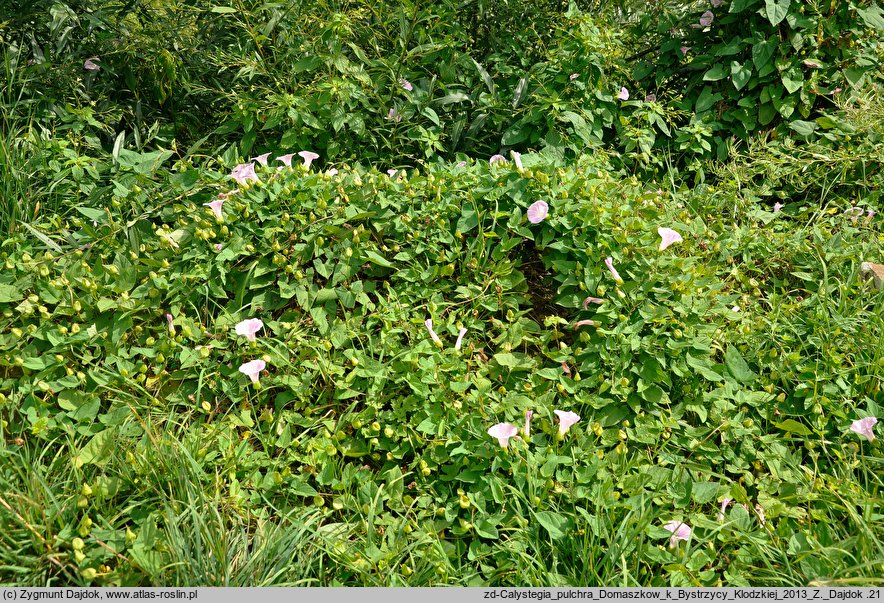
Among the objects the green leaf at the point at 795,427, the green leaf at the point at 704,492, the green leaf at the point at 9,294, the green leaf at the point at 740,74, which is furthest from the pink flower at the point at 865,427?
the green leaf at the point at 9,294

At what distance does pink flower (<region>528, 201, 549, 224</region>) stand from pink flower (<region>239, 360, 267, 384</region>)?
1.01 meters

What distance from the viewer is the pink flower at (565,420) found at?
213 cm

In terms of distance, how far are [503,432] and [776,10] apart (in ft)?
8.01

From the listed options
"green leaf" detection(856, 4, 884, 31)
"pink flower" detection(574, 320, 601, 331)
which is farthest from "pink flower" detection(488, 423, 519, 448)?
"green leaf" detection(856, 4, 884, 31)

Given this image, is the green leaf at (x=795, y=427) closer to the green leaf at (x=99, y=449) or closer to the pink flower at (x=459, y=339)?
the pink flower at (x=459, y=339)

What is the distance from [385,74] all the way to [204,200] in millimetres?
1007

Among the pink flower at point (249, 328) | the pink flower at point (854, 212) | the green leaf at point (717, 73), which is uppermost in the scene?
the green leaf at point (717, 73)

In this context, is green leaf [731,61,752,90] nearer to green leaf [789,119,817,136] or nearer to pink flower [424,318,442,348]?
green leaf [789,119,817,136]

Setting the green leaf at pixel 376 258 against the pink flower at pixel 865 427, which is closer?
the pink flower at pixel 865 427

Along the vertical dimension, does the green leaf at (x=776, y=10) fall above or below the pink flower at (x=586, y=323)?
above

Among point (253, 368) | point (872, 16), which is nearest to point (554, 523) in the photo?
point (253, 368)

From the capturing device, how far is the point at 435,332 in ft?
7.73

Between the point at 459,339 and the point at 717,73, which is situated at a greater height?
the point at 717,73

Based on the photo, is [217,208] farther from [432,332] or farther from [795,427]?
[795,427]
